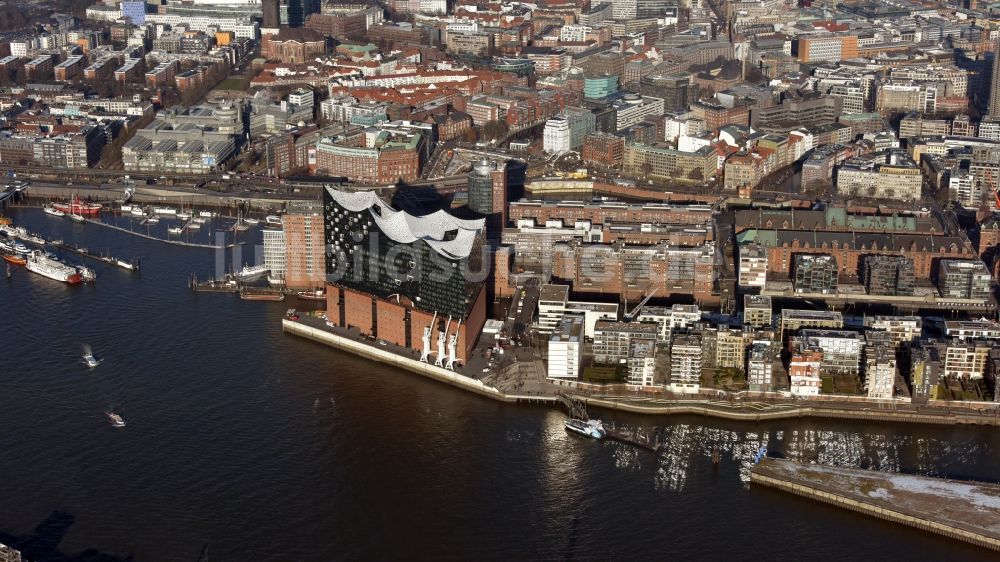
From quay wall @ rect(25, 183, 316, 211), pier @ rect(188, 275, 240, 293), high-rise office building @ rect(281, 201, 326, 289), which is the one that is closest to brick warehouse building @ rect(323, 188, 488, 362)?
high-rise office building @ rect(281, 201, 326, 289)

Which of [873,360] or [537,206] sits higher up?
[537,206]

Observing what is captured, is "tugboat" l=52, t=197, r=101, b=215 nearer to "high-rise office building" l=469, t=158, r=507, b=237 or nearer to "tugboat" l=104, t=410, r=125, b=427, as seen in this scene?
"high-rise office building" l=469, t=158, r=507, b=237

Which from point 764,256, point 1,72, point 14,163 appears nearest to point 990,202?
point 764,256

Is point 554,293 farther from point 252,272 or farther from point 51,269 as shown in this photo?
point 51,269

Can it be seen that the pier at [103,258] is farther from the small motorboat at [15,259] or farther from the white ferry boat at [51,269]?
the small motorboat at [15,259]

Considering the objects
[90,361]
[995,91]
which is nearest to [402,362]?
[90,361]

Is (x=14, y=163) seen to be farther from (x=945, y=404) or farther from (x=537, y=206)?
(x=945, y=404)

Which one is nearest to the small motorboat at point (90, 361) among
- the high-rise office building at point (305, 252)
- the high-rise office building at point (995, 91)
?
the high-rise office building at point (305, 252)
